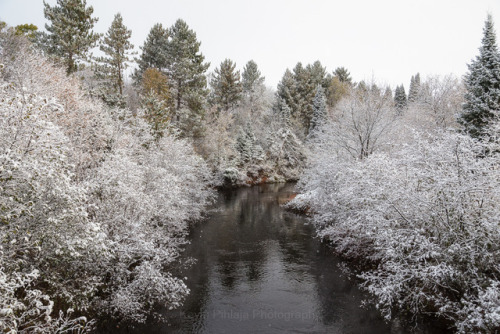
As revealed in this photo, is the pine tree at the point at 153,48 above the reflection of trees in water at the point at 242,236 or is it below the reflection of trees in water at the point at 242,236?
above

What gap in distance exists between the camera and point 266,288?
1577 cm

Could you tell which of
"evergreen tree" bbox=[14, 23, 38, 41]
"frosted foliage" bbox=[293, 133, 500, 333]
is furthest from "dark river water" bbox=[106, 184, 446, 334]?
"evergreen tree" bbox=[14, 23, 38, 41]

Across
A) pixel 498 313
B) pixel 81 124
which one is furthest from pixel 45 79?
pixel 498 313

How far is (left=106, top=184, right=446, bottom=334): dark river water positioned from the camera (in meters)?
12.5

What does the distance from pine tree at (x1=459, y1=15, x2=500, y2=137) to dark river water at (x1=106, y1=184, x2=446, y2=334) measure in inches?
537

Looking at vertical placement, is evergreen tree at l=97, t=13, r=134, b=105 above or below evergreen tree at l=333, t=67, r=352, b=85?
below

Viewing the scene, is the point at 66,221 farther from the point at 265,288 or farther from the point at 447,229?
the point at 447,229

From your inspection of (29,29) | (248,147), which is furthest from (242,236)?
(29,29)

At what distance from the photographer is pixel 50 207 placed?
339 inches

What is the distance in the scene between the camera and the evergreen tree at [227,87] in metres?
57.2

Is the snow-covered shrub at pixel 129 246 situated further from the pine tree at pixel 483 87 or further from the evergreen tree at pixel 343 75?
the evergreen tree at pixel 343 75

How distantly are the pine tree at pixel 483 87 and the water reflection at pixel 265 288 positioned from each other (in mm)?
13722

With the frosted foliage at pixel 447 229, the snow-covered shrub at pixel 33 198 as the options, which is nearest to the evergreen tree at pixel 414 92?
the frosted foliage at pixel 447 229

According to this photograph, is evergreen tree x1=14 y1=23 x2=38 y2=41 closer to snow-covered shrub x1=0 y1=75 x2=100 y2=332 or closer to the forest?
the forest
